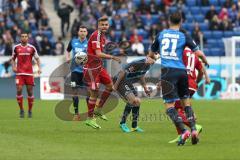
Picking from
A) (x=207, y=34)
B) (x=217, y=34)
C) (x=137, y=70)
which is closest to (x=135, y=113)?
(x=137, y=70)

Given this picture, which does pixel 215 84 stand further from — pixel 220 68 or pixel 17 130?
pixel 17 130

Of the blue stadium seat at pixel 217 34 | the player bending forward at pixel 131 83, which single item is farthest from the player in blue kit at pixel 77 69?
the blue stadium seat at pixel 217 34

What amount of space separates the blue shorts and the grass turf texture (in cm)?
87

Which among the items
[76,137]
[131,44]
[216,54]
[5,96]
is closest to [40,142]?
[76,137]

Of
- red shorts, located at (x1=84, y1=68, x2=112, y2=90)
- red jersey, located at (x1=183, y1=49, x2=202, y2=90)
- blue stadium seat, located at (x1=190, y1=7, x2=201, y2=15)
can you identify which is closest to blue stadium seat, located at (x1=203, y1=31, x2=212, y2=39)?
blue stadium seat, located at (x1=190, y1=7, x2=201, y2=15)

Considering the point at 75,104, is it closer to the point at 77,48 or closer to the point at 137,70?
the point at 77,48

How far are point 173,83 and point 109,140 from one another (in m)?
1.80

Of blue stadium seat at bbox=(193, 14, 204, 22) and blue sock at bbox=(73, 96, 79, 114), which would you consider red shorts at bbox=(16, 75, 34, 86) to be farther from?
blue stadium seat at bbox=(193, 14, 204, 22)

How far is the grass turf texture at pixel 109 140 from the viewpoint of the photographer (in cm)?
1241

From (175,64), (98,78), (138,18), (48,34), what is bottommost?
(48,34)

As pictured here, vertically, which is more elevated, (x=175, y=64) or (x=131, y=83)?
(x=175, y=64)

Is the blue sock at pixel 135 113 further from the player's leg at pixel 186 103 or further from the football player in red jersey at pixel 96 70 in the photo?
the player's leg at pixel 186 103

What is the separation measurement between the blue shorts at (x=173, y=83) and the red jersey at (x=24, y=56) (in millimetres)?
7683

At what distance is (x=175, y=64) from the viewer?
13828 mm
